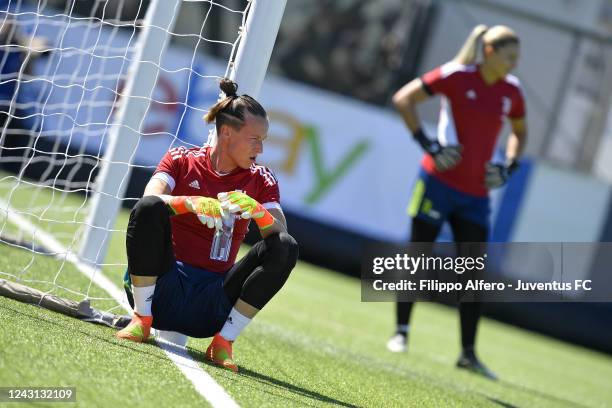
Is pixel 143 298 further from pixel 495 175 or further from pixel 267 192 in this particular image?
pixel 495 175

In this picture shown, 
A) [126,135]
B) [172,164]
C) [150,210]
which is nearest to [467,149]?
[126,135]

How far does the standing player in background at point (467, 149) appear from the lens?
716 centimetres

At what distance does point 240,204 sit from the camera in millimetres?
4246

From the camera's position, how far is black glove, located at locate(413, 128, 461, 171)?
7113 mm

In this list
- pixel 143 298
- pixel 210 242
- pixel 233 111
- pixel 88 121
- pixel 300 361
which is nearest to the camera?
pixel 143 298

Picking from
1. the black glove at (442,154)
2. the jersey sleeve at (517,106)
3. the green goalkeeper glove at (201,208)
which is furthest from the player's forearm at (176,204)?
the jersey sleeve at (517,106)

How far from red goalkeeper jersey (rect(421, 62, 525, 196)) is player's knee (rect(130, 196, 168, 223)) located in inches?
133

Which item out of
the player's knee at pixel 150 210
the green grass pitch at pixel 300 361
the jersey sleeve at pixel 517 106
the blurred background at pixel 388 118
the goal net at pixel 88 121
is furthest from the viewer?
the blurred background at pixel 388 118

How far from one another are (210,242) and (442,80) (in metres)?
3.08

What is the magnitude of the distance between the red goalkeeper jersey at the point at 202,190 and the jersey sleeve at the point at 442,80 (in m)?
2.86

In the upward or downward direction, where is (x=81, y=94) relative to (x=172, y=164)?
downward

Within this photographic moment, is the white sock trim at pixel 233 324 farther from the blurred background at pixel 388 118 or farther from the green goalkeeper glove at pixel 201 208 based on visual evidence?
the blurred background at pixel 388 118

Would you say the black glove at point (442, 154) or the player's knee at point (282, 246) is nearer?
the player's knee at point (282, 246)

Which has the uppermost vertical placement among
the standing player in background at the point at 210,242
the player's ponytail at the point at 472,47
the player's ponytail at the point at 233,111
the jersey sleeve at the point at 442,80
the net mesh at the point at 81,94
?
the player's ponytail at the point at 472,47
